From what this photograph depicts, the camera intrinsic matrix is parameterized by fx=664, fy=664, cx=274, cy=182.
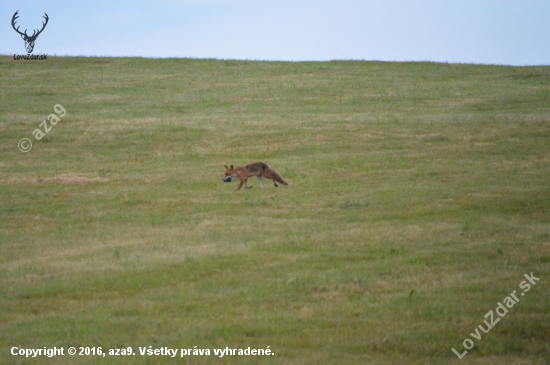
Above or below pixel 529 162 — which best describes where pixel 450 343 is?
below

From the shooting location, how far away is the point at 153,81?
41.3 meters

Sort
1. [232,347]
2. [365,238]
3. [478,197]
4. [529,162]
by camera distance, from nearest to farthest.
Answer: [232,347] → [365,238] → [478,197] → [529,162]

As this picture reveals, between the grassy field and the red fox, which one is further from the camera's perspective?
the red fox

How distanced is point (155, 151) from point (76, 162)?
3.11 m

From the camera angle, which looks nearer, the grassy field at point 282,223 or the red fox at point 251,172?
the grassy field at point 282,223

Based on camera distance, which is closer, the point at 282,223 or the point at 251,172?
the point at 282,223

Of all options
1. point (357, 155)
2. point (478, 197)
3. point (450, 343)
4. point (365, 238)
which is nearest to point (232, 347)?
point (450, 343)

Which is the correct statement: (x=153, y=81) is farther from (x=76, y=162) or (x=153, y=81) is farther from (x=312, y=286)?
(x=312, y=286)

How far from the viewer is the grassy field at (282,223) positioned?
8.40m

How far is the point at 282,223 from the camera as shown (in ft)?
50.1

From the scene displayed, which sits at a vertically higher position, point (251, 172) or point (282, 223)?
point (251, 172)

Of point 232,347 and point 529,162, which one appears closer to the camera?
point 232,347

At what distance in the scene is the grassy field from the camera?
27.6 feet

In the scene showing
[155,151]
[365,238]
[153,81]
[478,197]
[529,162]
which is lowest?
[365,238]
